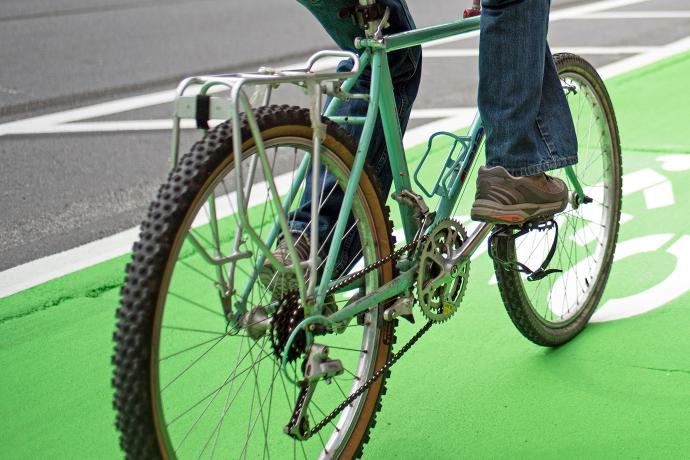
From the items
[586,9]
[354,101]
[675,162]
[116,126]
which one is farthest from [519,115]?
[586,9]

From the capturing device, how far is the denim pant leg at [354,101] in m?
2.88

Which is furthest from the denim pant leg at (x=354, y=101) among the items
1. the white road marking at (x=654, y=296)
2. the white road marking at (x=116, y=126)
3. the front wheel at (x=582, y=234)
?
the white road marking at (x=116, y=126)

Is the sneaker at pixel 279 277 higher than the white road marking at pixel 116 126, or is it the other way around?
the sneaker at pixel 279 277

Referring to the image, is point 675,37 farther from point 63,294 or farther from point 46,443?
point 46,443

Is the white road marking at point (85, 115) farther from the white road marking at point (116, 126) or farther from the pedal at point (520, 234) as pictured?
the pedal at point (520, 234)

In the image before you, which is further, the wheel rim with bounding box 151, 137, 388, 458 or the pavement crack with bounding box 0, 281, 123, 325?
the pavement crack with bounding box 0, 281, 123, 325

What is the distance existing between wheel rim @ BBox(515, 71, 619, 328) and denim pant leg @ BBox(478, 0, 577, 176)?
52 centimetres

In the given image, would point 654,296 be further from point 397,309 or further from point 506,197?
point 397,309

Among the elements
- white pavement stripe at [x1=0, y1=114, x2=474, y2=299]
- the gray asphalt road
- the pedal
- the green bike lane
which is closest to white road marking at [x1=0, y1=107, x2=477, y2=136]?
the gray asphalt road

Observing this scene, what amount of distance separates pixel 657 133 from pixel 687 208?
149 cm

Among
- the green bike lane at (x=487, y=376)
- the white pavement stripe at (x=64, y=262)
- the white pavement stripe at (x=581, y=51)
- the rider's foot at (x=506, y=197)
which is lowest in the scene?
the green bike lane at (x=487, y=376)

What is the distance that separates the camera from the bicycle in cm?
214

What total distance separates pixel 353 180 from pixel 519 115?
600 millimetres

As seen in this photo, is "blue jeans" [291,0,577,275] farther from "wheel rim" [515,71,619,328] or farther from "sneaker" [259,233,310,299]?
"wheel rim" [515,71,619,328]
